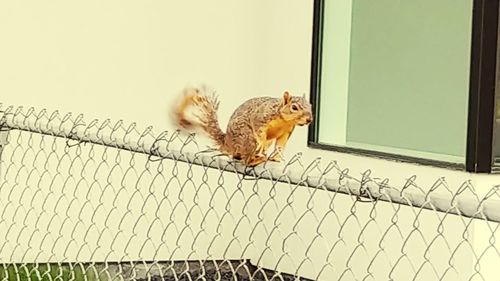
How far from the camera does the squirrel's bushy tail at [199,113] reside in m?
2.94

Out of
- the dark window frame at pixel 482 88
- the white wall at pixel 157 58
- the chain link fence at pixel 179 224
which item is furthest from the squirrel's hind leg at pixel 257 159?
the white wall at pixel 157 58

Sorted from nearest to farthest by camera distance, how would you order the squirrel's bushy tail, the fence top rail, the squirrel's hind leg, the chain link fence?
1. the fence top rail
2. the squirrel's hind leg
3. the squirrel's bushy tail
4. the chain link fence

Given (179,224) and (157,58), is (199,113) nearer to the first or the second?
(157,58)

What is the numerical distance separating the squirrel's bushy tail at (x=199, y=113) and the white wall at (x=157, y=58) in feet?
10.1

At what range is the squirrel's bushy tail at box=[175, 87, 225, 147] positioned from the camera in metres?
2.94

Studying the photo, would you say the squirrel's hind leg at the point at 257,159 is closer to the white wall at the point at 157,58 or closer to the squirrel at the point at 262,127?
the squirrel at the point at 262,127

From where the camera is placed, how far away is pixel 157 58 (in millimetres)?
6605

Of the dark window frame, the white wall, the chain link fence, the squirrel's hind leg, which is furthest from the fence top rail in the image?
the white wall

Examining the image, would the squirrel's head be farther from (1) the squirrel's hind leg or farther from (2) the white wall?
(2) the white wall

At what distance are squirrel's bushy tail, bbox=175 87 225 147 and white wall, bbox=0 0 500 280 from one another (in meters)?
3.09

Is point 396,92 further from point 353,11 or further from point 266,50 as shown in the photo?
point 266,50

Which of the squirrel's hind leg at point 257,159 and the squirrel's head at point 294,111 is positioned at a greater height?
the squirrel's head at point 294,111

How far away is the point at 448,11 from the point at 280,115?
10.4 ft

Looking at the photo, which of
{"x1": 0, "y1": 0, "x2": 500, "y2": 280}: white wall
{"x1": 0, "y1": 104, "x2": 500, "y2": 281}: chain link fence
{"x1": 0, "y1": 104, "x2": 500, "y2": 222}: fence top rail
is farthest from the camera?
{"x1": 0, "y1": 0, "x2": 500, "y2": 280}: white wall
